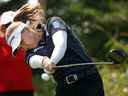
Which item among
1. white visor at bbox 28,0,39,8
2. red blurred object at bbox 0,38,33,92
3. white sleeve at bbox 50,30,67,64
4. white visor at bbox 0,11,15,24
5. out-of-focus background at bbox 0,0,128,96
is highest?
white visor at bbox 28,0,39,8

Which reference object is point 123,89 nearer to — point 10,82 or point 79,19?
point 10,82

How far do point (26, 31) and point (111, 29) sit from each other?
6796 millimetres

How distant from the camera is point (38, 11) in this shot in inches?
260

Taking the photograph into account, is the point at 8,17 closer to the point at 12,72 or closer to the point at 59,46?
the point at 59,46

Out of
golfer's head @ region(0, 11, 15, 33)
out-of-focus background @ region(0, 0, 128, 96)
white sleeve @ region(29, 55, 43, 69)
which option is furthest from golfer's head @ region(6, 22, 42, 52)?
out-of-focus background @ region(0, 0, 128, 96)

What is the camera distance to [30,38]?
6516mm

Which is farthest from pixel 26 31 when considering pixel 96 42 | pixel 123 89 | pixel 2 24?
pixel 96 42

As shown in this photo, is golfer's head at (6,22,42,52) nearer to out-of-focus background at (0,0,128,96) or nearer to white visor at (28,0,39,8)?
white visor at (28,0,39,8)

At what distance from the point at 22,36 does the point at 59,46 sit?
434 millimetres

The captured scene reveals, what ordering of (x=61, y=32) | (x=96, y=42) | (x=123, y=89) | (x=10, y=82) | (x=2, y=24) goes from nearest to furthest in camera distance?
(x=61, y=32) < (x=2, y=24) < (x=10, y=82) < (x=123, y=89) < (x=96, y=42)

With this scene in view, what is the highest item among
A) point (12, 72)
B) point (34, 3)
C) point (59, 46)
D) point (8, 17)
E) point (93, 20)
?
point (34, 3)

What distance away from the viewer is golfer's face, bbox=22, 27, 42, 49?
6.51 meters

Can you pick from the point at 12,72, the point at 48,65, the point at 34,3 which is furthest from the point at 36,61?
the point at 12,72

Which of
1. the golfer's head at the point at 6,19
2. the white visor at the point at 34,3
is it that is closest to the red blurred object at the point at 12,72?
the golfer's head at the point at 6,19
